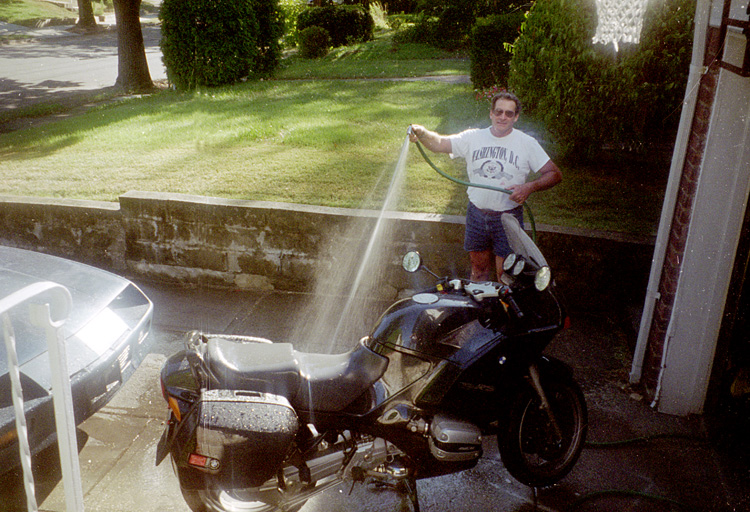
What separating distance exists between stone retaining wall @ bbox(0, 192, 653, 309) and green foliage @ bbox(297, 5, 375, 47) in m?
17.3

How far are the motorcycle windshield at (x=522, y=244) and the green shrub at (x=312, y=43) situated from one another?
17.9m

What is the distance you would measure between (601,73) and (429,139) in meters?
3.02

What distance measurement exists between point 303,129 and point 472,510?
7279 millimetres

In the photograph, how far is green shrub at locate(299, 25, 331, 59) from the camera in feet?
65.1

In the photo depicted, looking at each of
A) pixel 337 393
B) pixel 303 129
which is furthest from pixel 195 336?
pixel 303 129

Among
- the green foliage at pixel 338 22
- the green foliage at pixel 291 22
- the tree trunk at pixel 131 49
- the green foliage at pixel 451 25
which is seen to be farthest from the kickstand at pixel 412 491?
the green foliage at pixel 338 22

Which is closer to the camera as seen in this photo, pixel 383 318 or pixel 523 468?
pixel 383 318

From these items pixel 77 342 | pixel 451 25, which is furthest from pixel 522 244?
pixel 451 25

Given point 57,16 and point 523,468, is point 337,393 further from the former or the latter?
point 57,16

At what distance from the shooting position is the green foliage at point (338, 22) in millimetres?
22156

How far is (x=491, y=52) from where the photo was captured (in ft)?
39.8

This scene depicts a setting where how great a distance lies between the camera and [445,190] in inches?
279

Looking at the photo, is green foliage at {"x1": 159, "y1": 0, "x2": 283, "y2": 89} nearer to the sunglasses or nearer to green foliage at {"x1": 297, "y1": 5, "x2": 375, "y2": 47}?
green foliage at {"x1": 297, "y1": 5, "x2": 375, "y2": 47}

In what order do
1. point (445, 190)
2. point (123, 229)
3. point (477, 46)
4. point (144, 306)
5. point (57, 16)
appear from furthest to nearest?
point (57, 16)
point (477, 46)
point (445, 190)
point (123, 229)
point (144, 306)
